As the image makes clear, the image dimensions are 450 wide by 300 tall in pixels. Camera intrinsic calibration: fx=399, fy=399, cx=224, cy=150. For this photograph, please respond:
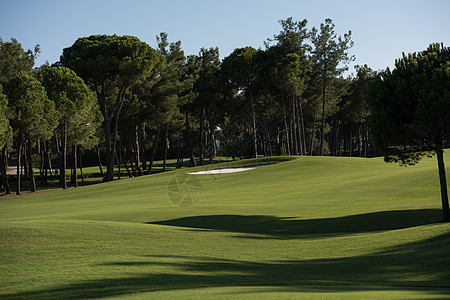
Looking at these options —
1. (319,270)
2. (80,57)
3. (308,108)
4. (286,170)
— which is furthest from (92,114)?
(319,270)

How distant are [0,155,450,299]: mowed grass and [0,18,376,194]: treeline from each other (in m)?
24.7

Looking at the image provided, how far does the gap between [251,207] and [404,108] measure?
8.71 m

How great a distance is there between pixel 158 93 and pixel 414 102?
45.5 metres

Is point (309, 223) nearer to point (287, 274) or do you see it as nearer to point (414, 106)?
point (414, 106)

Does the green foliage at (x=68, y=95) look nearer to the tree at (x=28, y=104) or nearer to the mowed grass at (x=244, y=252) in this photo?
the tree at (x=28, y=104)

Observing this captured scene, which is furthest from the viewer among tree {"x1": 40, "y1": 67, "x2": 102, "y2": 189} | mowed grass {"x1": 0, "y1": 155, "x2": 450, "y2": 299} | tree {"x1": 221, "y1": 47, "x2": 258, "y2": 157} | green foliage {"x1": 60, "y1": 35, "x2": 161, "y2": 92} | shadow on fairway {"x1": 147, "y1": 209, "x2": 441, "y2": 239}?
tree {"x1": 221, "y1": 47, "x2": 258, "y2": 157}

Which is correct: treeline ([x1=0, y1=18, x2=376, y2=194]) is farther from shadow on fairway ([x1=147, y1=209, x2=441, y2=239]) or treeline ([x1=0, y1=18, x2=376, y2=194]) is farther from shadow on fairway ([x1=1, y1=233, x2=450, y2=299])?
shadow on fairway ([x1=1, y1=233, x2=450, y2=299])

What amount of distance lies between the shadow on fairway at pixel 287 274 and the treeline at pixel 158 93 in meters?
32.4

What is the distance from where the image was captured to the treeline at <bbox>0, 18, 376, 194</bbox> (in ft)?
138

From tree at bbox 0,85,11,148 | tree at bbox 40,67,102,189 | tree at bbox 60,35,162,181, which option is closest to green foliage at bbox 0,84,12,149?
tree at bbox 0,85,11,148

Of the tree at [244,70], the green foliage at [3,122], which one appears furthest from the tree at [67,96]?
the tree at [244,70]

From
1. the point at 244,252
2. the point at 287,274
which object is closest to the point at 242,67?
the point at 244,252

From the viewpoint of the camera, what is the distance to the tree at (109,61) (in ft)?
153

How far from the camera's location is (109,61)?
1828 inches
